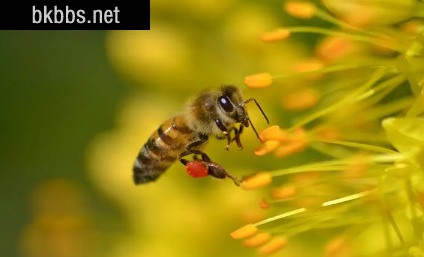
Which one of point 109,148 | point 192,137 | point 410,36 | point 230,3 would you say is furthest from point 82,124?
point 410,36

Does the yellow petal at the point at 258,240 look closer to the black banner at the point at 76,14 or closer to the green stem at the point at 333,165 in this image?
the green stem at the point at 333,165

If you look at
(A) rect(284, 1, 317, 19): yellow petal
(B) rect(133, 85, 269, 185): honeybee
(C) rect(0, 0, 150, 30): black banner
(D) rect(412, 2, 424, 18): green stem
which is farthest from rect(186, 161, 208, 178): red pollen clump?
(C) rect(0, 0, 150, 30): black banner

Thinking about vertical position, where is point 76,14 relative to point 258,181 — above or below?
above

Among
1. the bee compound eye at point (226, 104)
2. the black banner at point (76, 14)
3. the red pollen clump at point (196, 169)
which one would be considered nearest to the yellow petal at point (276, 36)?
the bee compound eye at point (226, 104)

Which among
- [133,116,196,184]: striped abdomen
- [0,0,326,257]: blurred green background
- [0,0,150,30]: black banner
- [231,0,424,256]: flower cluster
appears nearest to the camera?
[231,0,424,256]: flower cluster

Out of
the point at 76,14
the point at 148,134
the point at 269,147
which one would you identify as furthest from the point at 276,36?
the point at 76,14

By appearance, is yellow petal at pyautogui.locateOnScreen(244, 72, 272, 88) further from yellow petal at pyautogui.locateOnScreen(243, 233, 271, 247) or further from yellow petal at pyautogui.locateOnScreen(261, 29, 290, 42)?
yellow petal at pyautogui.locateOnScreen(243, 233, 271, 247)

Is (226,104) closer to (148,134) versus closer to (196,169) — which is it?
(196,169)
